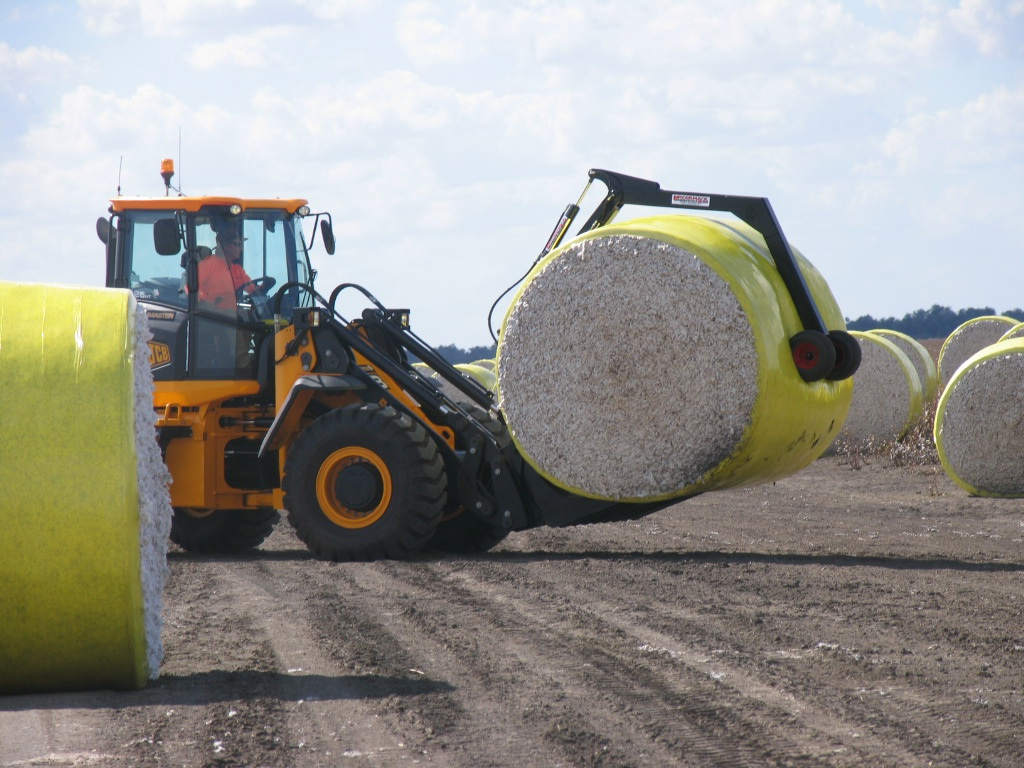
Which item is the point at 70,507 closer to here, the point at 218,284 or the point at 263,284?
the point at 218,284

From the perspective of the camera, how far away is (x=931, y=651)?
597 centimetres

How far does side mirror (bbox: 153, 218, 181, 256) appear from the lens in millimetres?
9320

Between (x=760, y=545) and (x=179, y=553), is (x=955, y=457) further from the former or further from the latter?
(x=179, y=553)

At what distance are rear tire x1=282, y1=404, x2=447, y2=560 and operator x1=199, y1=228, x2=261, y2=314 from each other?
1255 millimetres

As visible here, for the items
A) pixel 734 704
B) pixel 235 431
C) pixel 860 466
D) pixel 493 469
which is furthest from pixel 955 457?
pixel 734 704

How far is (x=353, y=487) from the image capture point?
9.21 metres

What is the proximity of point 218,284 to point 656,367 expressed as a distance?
11.5 feet

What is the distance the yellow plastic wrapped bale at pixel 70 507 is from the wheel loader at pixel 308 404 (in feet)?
12.8

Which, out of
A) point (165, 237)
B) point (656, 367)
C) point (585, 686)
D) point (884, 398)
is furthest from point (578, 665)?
point (884, 398)

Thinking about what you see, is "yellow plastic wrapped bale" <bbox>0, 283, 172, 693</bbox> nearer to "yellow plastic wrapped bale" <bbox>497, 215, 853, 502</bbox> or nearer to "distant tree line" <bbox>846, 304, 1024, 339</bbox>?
"yellow plastic wrapped bale" <bbox>497, 215, 853, 502</bbox>

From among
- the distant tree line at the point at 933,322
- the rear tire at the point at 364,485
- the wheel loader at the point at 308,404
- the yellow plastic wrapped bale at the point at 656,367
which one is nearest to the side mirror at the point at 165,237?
the wheel loader at the point at 308,404

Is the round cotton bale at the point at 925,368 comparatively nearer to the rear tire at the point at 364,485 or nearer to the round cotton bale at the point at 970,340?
the round cotton bale at the point at 970,340

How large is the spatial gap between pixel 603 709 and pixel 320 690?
3.71ft

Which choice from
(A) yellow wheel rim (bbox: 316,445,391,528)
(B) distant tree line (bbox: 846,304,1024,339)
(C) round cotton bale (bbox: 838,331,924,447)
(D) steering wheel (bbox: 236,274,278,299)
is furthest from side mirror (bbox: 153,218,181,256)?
(B) distant tree line (bbox: 846,304,1024,339)
